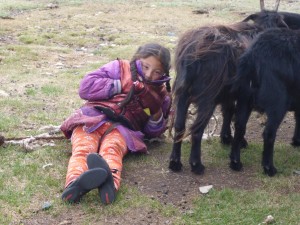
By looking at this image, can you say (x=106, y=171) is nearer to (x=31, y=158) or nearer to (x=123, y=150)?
(x=123, y=150)

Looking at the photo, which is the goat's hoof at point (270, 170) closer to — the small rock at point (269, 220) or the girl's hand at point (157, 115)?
the small rock at point (269, 220)

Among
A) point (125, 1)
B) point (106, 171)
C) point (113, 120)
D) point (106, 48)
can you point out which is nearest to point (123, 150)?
point (113, 120)

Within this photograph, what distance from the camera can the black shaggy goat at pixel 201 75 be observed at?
3.90 meters

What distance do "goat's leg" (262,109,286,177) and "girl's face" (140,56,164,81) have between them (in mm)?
1042

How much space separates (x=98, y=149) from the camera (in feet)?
14.1

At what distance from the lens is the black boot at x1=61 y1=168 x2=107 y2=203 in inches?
Answer: 136

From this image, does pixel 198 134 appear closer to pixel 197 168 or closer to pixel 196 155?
pixel 196 155

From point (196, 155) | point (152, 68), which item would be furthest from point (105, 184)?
point (152, 68)

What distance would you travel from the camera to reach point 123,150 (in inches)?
169

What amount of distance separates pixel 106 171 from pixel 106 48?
22.1ft

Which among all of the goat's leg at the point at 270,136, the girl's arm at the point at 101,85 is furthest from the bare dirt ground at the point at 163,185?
the girl's arm at the point at 101,85

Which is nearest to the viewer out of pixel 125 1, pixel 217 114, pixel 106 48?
pixel 217 114

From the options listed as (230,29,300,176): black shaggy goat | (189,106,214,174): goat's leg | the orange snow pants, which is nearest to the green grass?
the orange snow pants

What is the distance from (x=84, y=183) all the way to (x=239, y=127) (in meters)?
1.46
